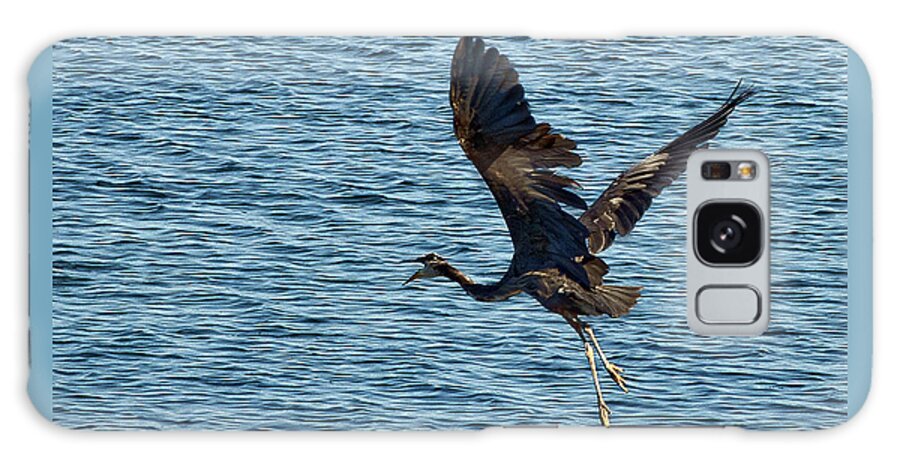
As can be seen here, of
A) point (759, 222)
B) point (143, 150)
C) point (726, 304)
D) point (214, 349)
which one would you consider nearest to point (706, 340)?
point (726, 304)

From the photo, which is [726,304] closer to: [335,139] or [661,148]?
[661,148]

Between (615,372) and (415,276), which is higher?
(415,276)

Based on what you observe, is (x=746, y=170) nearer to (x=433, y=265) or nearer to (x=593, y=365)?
(x=593, y=365)

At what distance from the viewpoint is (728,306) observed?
4.05 metres

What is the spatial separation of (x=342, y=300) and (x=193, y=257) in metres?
0.46

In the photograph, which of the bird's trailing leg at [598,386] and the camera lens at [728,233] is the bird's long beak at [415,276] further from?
the camera lens at [728,233]

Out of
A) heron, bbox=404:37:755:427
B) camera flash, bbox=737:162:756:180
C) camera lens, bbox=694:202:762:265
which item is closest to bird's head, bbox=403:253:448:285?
heron, bbox=404:37:755:427

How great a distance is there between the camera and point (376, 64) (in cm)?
402

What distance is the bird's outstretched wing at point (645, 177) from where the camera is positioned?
13.1ft

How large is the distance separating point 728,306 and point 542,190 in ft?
2.12
